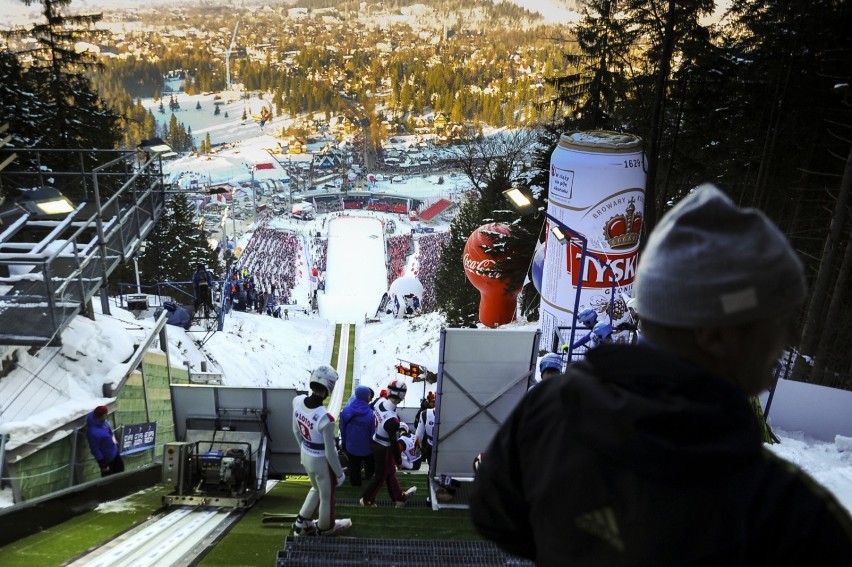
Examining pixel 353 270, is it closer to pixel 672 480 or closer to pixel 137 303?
pixel 137 303

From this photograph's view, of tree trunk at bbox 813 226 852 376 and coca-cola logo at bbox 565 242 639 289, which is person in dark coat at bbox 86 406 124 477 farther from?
tree trunk at bbox 813 226 852 376

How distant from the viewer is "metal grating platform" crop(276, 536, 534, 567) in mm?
5059

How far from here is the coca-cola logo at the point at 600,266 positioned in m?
12.2

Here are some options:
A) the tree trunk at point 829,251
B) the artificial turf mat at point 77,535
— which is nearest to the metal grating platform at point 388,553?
the artificial turf mat at point 77,535

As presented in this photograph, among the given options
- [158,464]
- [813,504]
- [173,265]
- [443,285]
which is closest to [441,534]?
[158,464]

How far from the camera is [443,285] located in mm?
34812

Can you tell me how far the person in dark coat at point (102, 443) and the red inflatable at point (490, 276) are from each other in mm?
14241

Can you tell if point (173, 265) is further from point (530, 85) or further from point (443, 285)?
point (530, 85)

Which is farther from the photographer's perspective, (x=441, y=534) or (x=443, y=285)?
(x=443, y=285)

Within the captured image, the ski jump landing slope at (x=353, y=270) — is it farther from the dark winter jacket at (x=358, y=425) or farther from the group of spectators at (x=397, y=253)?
the dark winter jacket at (x=358, y=425)

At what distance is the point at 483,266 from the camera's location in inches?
819

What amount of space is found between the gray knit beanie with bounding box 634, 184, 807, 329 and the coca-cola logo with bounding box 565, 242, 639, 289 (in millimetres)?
11097

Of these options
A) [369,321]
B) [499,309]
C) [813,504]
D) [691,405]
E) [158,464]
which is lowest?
[369,321]

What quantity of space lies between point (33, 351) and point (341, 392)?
15838 millimetres
